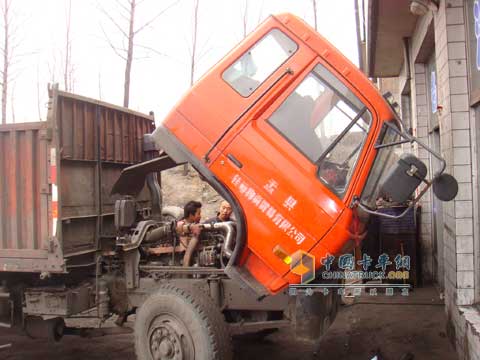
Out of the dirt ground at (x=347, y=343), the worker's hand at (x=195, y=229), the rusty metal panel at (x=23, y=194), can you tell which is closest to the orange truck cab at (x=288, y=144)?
the worker's hand at (x=195, y=229)

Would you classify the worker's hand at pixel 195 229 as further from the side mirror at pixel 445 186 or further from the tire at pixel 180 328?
the side mirror at pixel 445 186

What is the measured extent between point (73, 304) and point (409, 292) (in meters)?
5.22

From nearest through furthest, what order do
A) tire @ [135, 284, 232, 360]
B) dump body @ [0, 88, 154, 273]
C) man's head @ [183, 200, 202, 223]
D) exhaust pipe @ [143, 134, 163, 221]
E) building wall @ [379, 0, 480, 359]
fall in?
tire @ [135, 284, 232, 360] → dump body @ [0, 88, 154, 273] → building wall @ [379, 0, 480, 359] → man's head @ [183, 200, 202, 223] → exhaust pipe @ [143, 134, 163, 221]

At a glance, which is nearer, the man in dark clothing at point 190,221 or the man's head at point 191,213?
the man in dark clothing at point 190,221

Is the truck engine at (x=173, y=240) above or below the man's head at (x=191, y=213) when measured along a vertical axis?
below

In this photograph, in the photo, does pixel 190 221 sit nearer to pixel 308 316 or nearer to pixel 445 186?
pixel 308 316

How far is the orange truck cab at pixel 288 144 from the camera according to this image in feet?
13.5

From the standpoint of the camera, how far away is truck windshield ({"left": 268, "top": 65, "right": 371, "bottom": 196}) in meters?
4.18

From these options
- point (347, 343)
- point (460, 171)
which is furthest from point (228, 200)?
point (347, 343)

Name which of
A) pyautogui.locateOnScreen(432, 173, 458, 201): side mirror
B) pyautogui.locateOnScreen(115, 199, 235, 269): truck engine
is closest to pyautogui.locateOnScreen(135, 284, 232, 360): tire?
pyautogui.locateOnScreen(115, 199, 235, 269): truck engine

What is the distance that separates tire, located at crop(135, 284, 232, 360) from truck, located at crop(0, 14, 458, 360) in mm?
11

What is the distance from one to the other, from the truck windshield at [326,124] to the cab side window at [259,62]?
29 centimetres

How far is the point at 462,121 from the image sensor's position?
504cm

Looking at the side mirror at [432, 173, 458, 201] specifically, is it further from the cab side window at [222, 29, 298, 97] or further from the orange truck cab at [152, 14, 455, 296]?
the cab side window at [222, 29, 298, 97]
